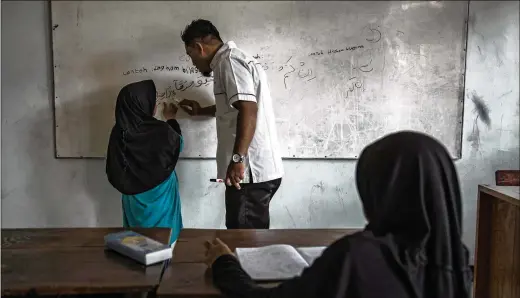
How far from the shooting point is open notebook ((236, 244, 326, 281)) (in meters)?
1.27

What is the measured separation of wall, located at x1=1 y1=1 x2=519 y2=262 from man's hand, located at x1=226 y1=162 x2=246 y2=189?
898mm

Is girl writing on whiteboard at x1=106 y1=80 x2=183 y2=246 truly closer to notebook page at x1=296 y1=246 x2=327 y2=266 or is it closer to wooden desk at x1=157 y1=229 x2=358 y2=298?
wooden desk at x1=157 y1=229 x2=358 y2=298

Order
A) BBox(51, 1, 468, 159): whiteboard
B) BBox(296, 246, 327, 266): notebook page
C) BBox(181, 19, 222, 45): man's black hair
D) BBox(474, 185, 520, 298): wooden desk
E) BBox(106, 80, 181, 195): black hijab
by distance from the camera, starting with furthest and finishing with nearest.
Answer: BBox(51, 1, 468, 159): whiteboard
BBox(106, 80, 181, 195): black hijab
BBox(181, 19, 222, 45): man's black hair
BBox(474, 185, 520, 298): wooden desk
BBox(296, 246, 327, 266): notebook page

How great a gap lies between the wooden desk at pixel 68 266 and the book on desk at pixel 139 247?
0.8 inches

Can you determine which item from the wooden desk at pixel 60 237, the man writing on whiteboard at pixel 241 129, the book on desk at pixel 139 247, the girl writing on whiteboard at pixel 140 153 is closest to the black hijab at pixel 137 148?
the girl writing on whiteboard at pixel 140 153

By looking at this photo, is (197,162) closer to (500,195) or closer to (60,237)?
(60,237)

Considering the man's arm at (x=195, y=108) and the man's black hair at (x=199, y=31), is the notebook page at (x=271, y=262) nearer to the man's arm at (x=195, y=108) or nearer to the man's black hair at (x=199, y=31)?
the man's black hair at (x=199, y=31)

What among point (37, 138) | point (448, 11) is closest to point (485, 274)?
point (448, 11)

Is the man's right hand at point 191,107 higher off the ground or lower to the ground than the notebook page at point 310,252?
higher

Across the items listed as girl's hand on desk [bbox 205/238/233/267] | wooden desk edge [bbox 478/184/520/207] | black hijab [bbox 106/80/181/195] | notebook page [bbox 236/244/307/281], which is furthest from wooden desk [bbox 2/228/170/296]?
wooden desk edge [bbox 478/184/520/207]

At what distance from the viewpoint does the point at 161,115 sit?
2.92 meters

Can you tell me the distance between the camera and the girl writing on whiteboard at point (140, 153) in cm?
250

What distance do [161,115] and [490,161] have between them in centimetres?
205

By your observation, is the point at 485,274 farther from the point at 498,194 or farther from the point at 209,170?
the point at 209,170
